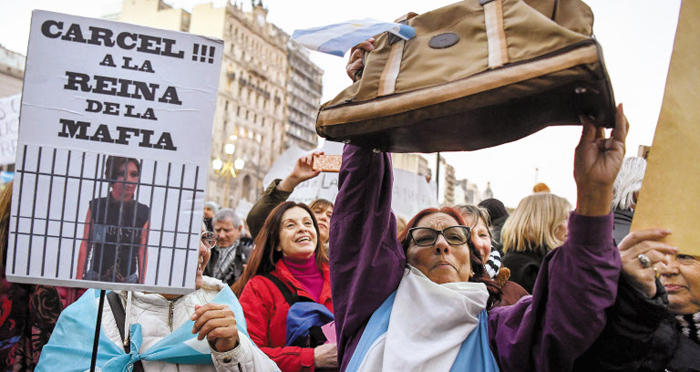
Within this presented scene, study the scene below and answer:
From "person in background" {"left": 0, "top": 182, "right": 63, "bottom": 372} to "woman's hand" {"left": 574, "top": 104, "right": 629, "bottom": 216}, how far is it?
8.36 feet

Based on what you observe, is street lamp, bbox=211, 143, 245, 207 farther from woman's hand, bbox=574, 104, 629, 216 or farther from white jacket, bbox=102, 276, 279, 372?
woman's hand, bbox=574, 104, 629, 216

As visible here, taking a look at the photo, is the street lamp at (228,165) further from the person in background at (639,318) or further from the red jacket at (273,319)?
the person in background at (639,318)

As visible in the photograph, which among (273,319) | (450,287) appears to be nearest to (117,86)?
(450,287)

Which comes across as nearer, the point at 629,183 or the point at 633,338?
the point at 633,338

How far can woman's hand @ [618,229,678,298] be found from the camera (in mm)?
1712

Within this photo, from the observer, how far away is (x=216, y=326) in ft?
7.96

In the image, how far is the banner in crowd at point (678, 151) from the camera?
1.71 metres

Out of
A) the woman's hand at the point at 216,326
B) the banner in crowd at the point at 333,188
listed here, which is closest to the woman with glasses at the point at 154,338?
the woman's hand at the point at 216,326

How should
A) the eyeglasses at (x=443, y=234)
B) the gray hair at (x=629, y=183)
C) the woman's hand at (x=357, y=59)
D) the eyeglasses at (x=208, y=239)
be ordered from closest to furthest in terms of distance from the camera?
the woman's hand at (x=357, y=59), the eyeglasses at (x=443, y=234), the gray hair at (x=629, y=183), the eyeglasses at (x=208, y=239)

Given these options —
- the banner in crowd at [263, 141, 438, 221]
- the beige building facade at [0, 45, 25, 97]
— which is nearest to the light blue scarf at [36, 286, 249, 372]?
the banner in crowd at [263, 141, 438, 221]

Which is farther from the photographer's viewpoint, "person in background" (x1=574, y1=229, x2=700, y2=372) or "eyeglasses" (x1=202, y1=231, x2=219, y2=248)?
"eyeglasses" (x1=202, y1=231, x2=219, y2=248)

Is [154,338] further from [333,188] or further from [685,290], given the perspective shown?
[333,188]

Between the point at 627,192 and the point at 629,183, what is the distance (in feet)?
0.15

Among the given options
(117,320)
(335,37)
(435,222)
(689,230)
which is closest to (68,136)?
(117,320)
